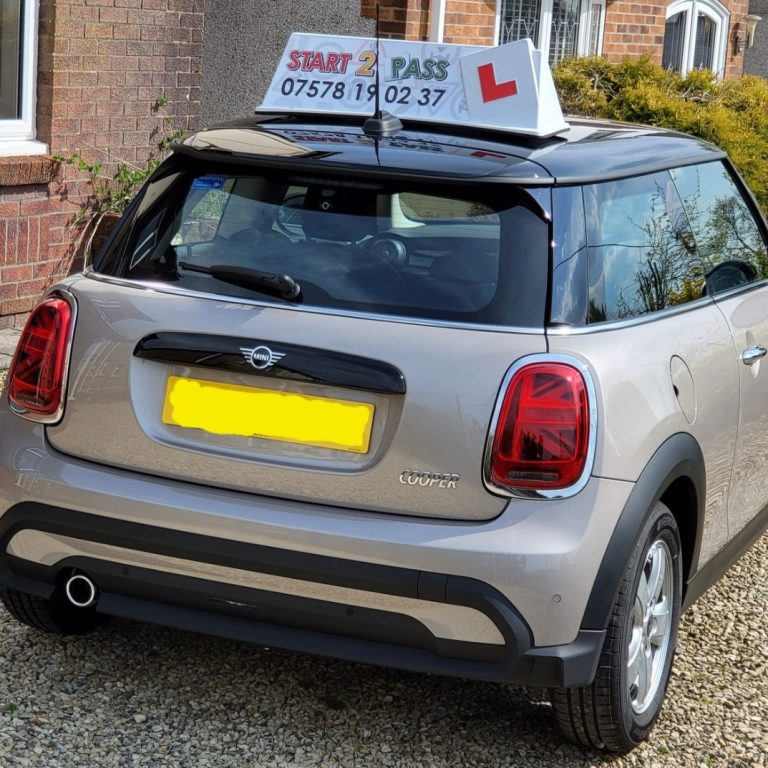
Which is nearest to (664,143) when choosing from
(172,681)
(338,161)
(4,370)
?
(338,161)

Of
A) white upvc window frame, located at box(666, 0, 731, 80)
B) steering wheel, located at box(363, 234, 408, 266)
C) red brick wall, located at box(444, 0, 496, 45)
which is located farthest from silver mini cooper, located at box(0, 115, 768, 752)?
white upvc window frame, located at box(666, 0, 731, 80)

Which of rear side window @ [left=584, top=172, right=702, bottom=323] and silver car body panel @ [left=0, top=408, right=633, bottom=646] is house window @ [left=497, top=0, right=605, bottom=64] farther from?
silver car body panel @ [left=0, top=408, right=633, bottom=646]

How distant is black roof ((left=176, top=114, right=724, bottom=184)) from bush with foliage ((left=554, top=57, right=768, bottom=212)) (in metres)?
6.57

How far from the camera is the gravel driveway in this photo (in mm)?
3533

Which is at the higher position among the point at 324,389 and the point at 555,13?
the point at 555,13

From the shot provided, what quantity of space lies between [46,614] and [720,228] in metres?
2.40

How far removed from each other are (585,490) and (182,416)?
968 millimetres

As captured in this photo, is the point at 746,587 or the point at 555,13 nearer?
the point at 746,587

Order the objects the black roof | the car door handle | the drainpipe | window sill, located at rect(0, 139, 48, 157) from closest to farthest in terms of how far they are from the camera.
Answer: the black roof → the car door handle → window sill, located at rect(0, 139, 48, 157) → the drainpipe

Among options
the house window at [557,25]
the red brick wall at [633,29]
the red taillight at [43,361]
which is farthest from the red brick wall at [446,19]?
the red taillight at [43,361]

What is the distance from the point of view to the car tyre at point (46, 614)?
3.94 metres

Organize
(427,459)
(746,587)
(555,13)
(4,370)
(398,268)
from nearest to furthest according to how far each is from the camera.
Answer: (427,459)
(398,268)
(746,587)
(4,370)
(555,13)

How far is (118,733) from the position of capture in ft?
11.7

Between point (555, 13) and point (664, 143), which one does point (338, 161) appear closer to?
point (664, 143)
